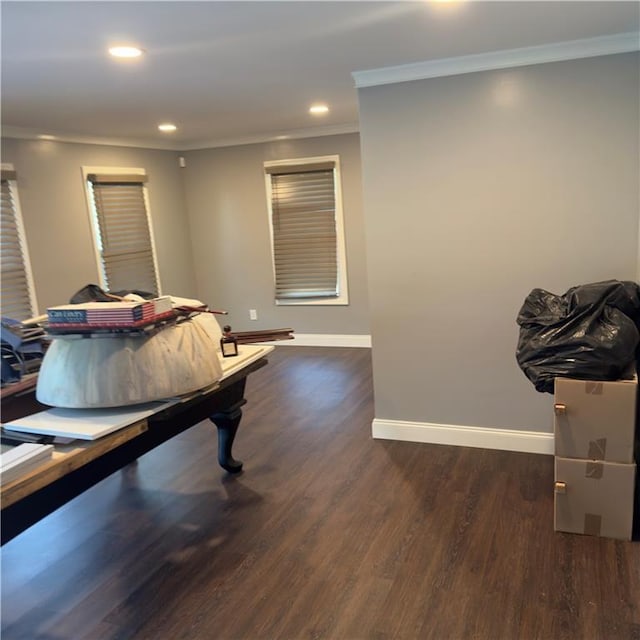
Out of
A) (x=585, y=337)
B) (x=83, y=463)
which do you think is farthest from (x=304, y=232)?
(x=83, y=463)

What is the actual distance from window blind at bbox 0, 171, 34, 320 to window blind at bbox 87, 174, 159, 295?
2.65 ft

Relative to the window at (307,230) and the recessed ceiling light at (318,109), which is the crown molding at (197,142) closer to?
the window at (307,230)

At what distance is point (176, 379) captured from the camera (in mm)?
2086

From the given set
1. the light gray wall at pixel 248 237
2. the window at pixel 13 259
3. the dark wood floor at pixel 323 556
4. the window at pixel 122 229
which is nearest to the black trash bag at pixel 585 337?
the dark wood floor at pixel 323 556

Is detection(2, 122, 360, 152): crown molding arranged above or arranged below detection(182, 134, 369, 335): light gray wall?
above

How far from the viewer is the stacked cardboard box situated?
7.67 feet

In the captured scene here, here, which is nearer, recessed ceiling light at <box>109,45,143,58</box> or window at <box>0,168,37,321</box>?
recessed ceiling light at <box>109,45,143,58</box>

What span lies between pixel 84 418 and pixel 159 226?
4211 millimetres

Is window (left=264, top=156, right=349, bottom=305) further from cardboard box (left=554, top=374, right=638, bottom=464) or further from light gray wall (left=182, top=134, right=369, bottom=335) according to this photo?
cardboard box (left=554, top=374, right=638, bottom=464)

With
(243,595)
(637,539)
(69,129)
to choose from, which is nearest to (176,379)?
(243,595)

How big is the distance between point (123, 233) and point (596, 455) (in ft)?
14.6

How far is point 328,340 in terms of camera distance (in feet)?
20.0

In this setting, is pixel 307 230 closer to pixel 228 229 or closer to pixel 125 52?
pixel 228 229

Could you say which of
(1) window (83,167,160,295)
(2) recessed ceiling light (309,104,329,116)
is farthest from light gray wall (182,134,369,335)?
(2) recessed ceiling light (309,104,329,116)
